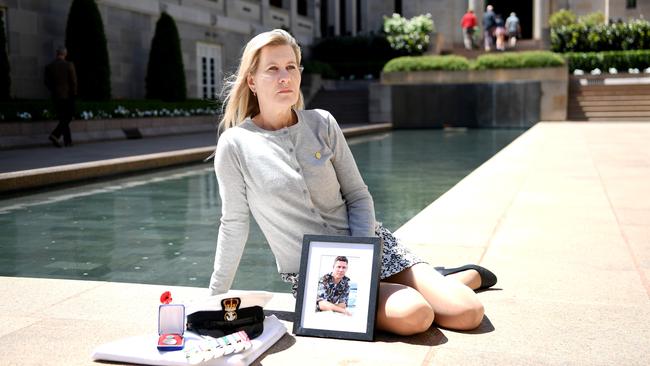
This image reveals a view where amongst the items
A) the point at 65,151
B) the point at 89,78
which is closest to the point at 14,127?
the point at 65,151

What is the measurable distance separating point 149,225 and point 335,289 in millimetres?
4458

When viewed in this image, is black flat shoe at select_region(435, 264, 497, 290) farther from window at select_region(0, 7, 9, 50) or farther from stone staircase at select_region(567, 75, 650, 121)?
stone staircase at select_region(567, 75, 650, 121)

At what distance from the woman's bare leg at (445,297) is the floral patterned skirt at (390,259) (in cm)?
4

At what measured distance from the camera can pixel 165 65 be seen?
23422 millimetres

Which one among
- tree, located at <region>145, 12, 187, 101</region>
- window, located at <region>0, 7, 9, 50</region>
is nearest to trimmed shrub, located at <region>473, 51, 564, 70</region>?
tree, located at <region>145, 12, 187, 101</region>

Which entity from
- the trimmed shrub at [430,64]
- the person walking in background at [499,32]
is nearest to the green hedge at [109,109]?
the trimmed shrub at [430,64]

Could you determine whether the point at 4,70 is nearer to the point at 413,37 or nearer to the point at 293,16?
the point at 293,16

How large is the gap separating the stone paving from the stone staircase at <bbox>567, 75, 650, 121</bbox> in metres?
21.1

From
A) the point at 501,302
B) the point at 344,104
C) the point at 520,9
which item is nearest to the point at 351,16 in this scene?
the point at 344,104

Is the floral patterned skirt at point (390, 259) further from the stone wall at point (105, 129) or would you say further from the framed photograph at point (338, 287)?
the stone wall at point (105, 129)

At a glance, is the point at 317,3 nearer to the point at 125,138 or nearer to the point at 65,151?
the point at 125,138

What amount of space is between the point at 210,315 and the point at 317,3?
3836 cm

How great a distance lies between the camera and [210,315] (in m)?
3.30

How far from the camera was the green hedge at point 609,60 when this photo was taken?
30500 mm
